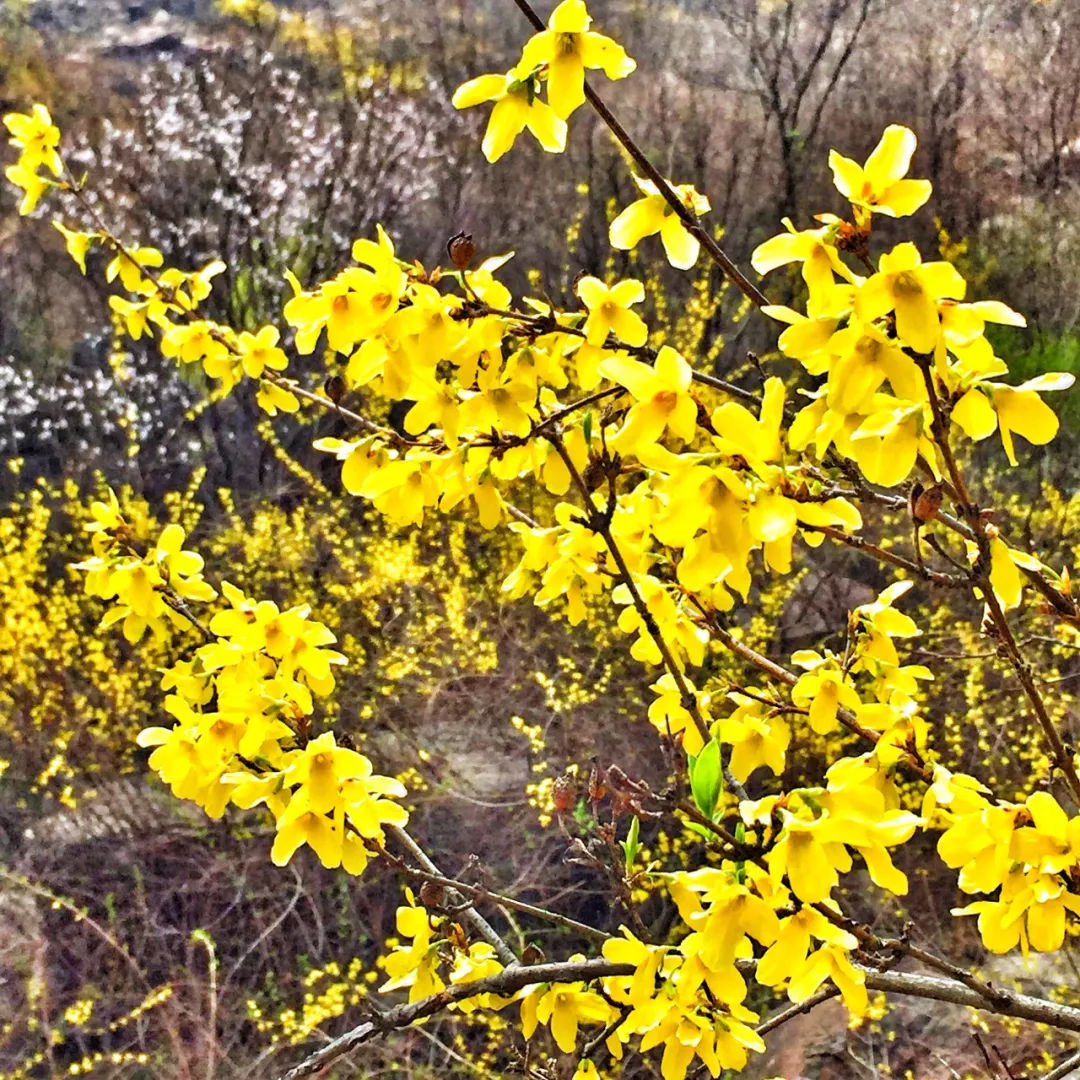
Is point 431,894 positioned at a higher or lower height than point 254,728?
lower

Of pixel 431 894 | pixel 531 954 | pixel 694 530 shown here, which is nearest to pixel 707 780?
pixel 694 530

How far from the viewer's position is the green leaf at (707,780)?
0.80 metres

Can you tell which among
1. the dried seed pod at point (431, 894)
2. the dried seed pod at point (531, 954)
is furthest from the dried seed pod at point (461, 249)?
the dried seed pod at point (531, 954)

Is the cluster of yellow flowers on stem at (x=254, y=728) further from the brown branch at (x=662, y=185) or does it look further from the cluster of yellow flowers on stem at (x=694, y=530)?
the brown branch at (x=662, y=185)

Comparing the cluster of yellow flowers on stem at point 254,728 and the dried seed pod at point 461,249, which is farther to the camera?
the cluster of yellow flowers on stem at point 254,728

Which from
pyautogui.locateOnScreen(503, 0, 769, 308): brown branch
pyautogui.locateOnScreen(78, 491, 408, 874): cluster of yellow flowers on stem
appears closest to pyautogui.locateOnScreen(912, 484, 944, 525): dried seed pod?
pyautogui.locateOnScreen(503, 0, 769, 308): brown branch

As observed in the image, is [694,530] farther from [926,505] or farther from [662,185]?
[662,185]

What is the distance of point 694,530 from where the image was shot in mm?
729

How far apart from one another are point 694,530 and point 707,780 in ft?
0.81

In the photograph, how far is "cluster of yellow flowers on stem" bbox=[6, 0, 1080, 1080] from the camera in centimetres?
71

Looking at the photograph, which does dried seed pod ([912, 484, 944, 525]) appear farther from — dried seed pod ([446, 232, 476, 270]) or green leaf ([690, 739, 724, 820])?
dried seed pod ([446, 232, 476, 270])

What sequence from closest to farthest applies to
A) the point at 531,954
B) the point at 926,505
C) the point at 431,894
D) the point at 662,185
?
1. the point at 926,505
2. the point at 662,185
3. the point at 431,894
4. the point at 531,954

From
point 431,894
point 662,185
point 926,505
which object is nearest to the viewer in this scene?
point 926,505

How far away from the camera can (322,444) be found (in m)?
1.18
